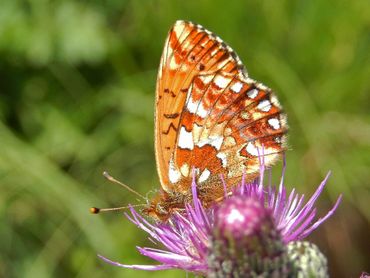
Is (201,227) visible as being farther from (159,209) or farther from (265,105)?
(265,105)

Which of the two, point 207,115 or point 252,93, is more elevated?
point 252,93

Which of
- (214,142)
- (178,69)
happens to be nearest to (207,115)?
(214,142)

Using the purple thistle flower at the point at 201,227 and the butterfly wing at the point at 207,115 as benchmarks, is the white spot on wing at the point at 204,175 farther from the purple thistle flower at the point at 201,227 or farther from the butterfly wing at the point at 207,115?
the purple thistle flower at the point at 201,227

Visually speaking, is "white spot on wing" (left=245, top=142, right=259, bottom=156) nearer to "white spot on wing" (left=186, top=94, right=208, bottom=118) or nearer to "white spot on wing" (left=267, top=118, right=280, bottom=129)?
"white spot on wing" (left=267, top=118, right=280, bottom=129)

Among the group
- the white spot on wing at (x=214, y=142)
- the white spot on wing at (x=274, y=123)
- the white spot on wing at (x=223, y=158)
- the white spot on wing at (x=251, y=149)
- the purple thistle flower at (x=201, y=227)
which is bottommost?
the purple thistle flower at (x=201, y=227)

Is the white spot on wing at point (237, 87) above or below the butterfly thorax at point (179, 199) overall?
above

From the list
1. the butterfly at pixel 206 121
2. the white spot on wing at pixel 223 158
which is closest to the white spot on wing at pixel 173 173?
the butterfly at pixel 206 121

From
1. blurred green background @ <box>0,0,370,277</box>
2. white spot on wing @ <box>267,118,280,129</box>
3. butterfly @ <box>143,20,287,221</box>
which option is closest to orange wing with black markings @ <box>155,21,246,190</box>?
butterfly @ <box>143,20,287,221</box>
